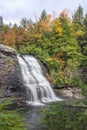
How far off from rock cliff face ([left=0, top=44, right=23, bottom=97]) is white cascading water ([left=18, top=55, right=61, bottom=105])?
96 cm

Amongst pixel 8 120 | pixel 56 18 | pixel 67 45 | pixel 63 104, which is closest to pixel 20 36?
pixel 56 18

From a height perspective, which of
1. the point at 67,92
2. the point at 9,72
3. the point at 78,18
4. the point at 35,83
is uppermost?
the point at 78,18

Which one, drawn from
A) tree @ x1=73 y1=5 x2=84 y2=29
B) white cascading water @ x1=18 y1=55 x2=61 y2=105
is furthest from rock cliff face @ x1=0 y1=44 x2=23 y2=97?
tree @ x1=73 y1=5 x2=84 y2=29

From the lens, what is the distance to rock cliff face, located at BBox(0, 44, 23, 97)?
22.8 metres

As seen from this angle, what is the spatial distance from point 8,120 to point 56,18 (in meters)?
34.9

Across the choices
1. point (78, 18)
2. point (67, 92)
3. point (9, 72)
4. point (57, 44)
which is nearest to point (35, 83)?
point (9, 72)

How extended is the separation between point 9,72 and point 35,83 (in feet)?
9.67

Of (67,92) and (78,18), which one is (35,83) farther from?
(78,18)

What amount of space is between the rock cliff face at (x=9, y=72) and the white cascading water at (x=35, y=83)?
3.14 ft

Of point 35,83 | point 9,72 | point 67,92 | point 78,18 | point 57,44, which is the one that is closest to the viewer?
point 9,72

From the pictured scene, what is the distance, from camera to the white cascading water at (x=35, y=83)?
76.5 ft

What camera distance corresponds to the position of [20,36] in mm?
39531

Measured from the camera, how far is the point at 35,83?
83.5 feet

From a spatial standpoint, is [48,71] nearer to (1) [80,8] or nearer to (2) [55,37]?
(2) [55,37]
